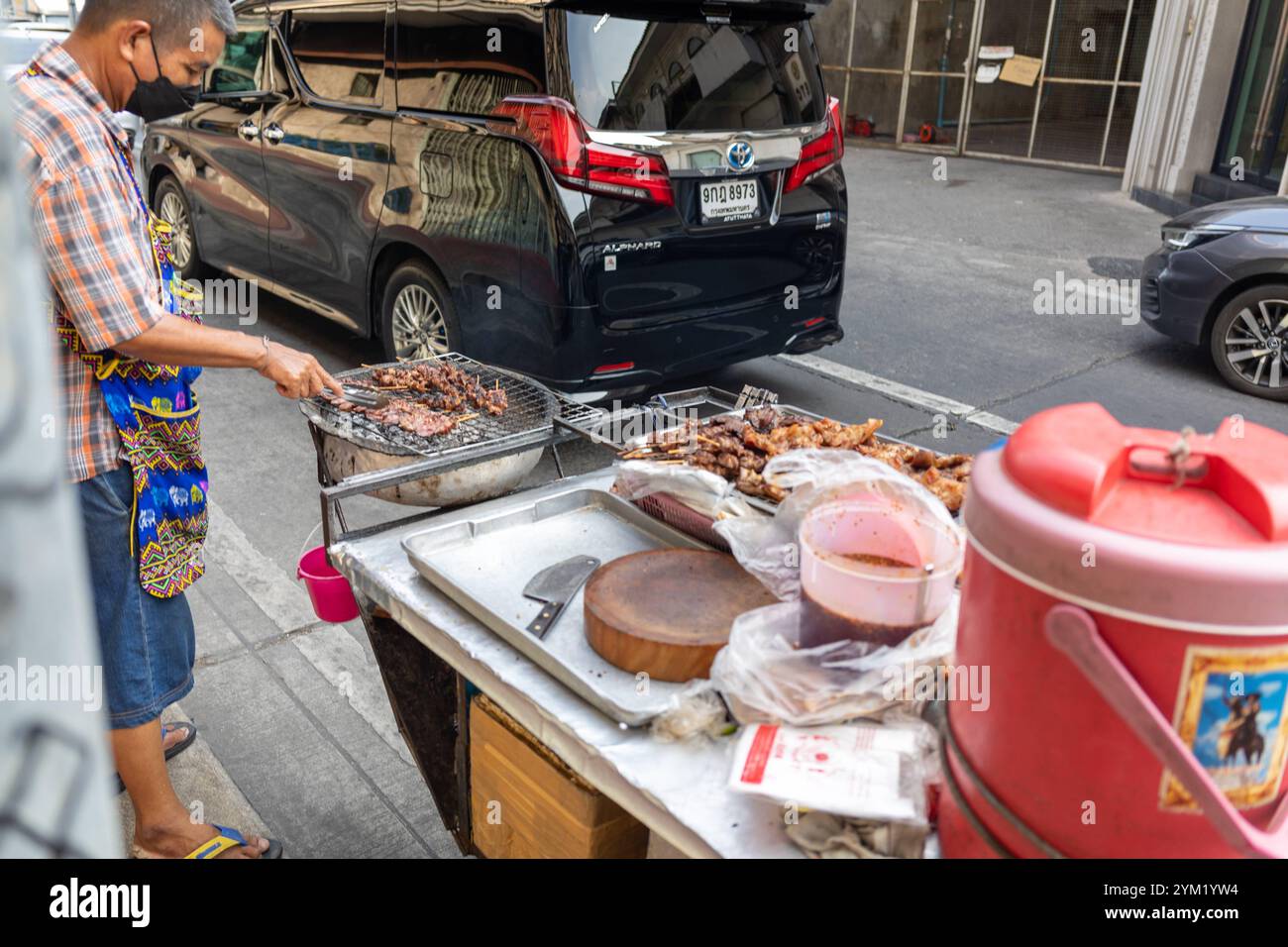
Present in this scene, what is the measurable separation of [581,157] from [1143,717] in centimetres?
411

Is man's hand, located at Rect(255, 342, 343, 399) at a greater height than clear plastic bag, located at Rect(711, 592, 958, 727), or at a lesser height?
greater

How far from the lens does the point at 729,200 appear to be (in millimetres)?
5238

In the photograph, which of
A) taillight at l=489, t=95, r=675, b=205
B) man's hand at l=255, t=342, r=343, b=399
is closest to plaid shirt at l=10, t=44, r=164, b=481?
man's hand at l=255, t=342, r=343, b=399

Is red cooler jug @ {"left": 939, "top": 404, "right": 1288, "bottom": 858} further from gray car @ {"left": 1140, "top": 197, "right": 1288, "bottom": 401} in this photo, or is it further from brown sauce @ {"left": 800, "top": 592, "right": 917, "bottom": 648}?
gray car @ {"left": 1140, "top": 197, "right": 1288, "bottom": 401}

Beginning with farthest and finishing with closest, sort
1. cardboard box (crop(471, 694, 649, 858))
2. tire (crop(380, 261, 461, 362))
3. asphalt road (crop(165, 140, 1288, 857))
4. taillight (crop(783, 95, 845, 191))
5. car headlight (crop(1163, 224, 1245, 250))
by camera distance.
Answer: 1. car headlight (crop(1163, 224, 1245, 250))
2. tire (crop(380, 261, 461, 362))
3. taillight (crop(783, 95, 845, 191))
4. asphalt road (crop(165, 140, 1288, 857))
5. cardboard box (crop(471, 694, 649, 858))

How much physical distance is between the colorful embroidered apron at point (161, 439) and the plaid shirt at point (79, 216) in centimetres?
7

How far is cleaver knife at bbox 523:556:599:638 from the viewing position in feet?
6.70

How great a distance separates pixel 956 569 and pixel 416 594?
44.0 inches

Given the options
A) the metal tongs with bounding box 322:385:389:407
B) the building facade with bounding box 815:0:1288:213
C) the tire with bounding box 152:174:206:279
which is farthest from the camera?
the building facade with bounding box 815:0:1288:213

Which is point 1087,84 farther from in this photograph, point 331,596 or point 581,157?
point 331,596

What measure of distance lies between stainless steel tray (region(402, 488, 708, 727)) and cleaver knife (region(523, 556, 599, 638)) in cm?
2

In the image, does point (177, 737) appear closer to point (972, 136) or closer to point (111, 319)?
point (111, 319)

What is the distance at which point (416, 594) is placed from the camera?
219 cm
